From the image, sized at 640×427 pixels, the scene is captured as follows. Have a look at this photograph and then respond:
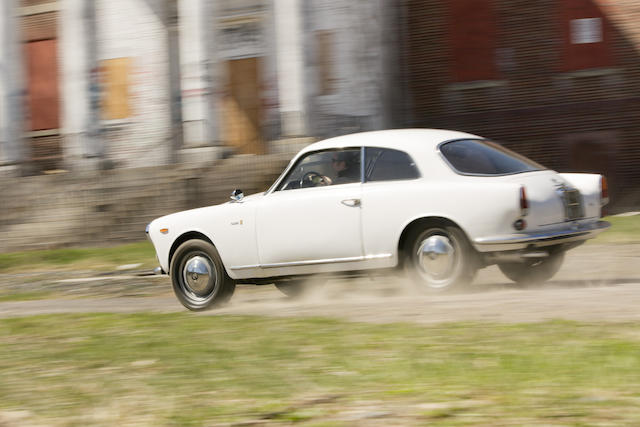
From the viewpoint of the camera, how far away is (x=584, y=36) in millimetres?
21453

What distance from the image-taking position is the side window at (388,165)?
821cm

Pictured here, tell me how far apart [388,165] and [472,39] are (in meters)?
14.6

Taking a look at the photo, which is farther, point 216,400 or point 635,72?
point 635,72

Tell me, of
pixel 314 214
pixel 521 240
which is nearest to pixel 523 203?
pixel 521 240

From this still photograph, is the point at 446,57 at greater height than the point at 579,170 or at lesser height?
greater

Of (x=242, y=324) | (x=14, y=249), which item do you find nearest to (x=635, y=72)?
(x=14, y=249)

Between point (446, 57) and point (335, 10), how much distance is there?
10.7ft

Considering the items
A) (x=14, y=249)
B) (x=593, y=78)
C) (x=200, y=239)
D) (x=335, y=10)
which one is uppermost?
(x=335, y=10)

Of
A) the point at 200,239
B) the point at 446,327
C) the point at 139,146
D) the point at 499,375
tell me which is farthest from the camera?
the point at 139,146

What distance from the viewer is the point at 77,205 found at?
18.6 metres

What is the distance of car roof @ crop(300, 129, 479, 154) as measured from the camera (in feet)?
27.2

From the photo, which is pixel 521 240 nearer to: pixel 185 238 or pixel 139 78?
pixel 185 238

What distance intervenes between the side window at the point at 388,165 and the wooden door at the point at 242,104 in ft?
45.2

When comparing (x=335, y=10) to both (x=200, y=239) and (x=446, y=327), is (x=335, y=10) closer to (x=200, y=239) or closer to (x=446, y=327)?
(x=200, y=239)
